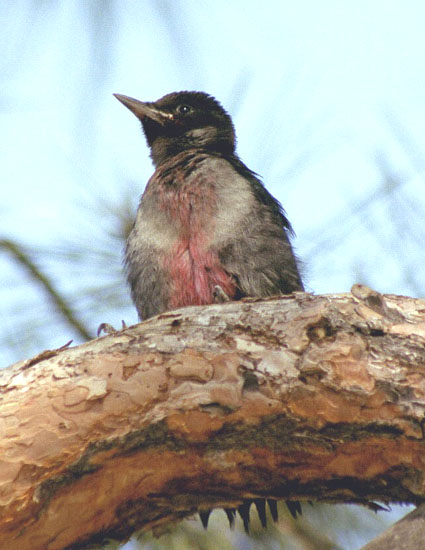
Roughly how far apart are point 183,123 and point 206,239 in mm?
1267

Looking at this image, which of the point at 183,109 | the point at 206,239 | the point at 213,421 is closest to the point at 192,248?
the point at 206,239

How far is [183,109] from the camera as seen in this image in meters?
5.49

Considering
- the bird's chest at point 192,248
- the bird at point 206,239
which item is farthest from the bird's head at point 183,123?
the bird's chest at point 192,248

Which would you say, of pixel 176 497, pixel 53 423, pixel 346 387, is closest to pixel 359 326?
pixel 346 387

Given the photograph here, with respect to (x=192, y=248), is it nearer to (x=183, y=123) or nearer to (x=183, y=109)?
(x=183, y=123)

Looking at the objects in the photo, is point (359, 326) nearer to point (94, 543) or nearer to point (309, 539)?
point (94, 543)

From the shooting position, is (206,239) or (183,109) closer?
(206,239)

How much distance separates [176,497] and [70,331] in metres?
1.60

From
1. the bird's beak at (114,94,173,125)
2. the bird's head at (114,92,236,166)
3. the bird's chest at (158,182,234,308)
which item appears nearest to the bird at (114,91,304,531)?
the bird's chest at (158,182,234,308)

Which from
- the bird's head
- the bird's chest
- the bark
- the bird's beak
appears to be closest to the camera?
the bark

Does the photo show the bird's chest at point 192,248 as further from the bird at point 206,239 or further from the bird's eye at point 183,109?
the bird's eye at point 183,109

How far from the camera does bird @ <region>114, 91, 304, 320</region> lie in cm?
432

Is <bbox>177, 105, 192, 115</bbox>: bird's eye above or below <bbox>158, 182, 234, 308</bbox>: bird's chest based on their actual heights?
above

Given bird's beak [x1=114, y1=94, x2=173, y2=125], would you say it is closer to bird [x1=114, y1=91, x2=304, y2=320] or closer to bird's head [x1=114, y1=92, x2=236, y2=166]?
bird's head [x1=114, y1=92, x2=236, y2=166]
